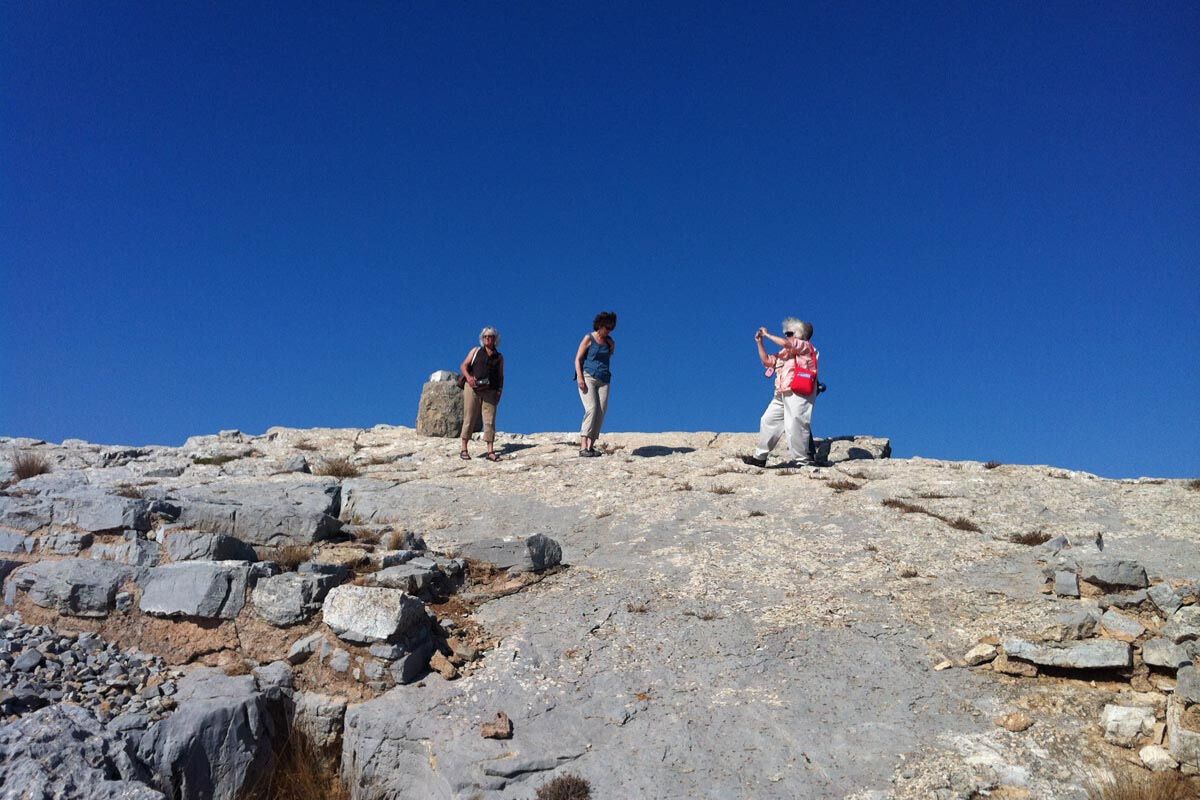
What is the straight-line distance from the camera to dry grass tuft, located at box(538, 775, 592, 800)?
221 inches

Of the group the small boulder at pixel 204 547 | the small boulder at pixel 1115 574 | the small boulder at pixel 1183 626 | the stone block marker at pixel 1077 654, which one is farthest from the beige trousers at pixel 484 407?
the small boulder at pixel 1183 626

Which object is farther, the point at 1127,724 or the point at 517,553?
the point at 517,553

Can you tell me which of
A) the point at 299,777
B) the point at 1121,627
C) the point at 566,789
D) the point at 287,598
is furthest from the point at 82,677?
the point at 1121,627

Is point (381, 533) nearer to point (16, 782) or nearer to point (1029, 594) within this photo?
point (16, 782)

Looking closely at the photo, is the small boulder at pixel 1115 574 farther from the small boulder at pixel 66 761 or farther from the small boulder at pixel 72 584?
the small boulder at pixel 72 584

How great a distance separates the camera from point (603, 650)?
7230mm

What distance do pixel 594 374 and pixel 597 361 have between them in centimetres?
25

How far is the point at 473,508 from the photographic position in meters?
11.7

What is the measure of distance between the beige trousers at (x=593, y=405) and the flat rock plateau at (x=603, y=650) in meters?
4.39

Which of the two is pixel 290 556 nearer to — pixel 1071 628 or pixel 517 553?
pixel 517 553

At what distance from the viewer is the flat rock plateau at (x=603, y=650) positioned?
582cm

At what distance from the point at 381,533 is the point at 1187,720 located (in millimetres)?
8006

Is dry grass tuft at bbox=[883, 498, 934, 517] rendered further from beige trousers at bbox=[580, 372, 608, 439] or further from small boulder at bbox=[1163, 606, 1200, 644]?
beige trousers at bbox=[580, 372, 608, 439]

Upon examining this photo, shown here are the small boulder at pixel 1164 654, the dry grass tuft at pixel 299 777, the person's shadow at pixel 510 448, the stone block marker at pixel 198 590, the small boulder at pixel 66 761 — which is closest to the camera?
the small boulder at pixel 66 761
